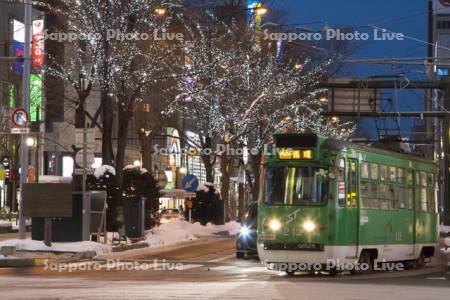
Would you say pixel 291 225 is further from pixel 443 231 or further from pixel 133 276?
pixel 443 231

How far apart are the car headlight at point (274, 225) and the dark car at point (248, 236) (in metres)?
7.50

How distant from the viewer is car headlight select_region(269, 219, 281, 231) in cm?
1925

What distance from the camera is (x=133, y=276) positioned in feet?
64.0

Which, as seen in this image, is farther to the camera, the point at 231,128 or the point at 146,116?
the point at 231,128

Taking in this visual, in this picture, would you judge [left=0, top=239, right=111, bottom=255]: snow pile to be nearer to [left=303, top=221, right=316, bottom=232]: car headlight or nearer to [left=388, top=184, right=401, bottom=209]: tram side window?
[left=303, top=221, right=316, bottom=232]: car headlight

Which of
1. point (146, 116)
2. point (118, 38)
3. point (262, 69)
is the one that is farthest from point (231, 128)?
point (118, 38)

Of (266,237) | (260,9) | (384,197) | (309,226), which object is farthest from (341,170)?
(260,9)

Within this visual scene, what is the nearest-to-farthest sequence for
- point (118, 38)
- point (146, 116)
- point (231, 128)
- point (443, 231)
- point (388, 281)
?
point (388, 281) < point (118, 38) < point (146, 116) < point (443, 231) < point (231, 128)

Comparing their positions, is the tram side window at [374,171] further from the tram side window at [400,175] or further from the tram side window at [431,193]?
the tram side window at [431,193]

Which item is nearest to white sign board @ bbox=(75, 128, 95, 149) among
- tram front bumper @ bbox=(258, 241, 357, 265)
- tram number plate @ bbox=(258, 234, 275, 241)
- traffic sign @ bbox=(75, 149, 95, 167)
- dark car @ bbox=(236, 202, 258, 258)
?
traffic sign @ bbox=(75, 149, 95, 167)

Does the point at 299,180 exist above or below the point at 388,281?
above

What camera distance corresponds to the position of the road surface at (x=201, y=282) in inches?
599

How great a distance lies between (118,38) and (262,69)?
59.1 ft

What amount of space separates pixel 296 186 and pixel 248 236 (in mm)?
7885
